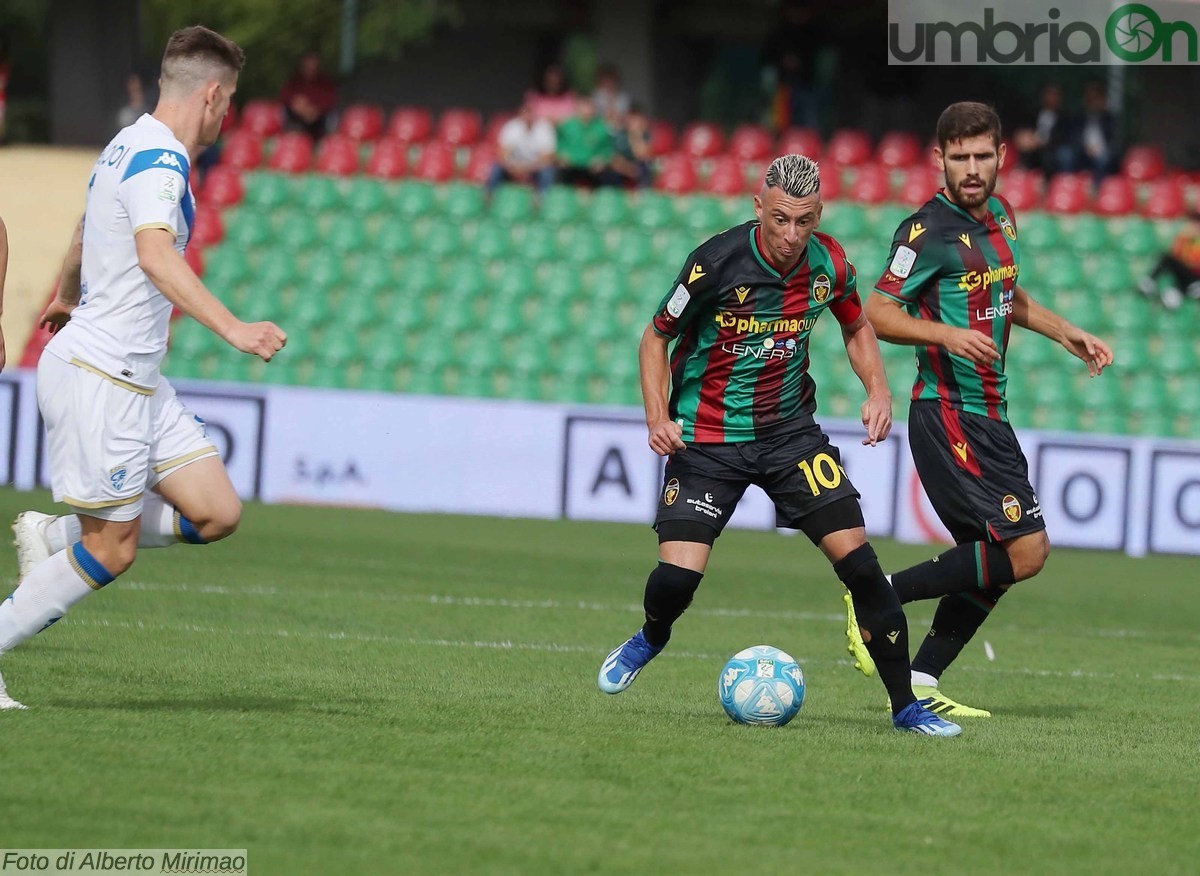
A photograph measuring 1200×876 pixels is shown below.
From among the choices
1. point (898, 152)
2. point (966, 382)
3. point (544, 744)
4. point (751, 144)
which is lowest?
point (544, 744)

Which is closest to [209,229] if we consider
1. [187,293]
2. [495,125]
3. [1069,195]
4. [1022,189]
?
[495,125]

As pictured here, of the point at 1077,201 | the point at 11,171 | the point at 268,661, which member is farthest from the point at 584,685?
the point at 11,171

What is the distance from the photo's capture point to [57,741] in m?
5.34

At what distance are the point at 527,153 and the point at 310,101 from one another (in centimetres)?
334

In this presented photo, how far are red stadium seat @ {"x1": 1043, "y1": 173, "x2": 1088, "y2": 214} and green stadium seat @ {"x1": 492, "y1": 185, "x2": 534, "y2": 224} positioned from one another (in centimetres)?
618

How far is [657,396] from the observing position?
21.1ft

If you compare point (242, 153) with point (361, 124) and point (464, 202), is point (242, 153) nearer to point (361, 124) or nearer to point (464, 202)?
point (361, 124)

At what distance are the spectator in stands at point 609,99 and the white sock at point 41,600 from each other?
624 inches

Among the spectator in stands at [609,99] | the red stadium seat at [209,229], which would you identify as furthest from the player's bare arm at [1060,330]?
the red stadium seat at [209,229]

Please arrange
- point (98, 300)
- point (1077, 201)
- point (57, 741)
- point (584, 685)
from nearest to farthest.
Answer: point (57, 741), point (98, 300), point (584, 685), point (1077, 201)

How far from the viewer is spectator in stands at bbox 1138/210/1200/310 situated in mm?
19344

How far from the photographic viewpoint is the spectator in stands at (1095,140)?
20797 mm

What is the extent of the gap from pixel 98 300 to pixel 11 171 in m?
21.5

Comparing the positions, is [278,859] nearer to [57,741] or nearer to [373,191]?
[57,741]
